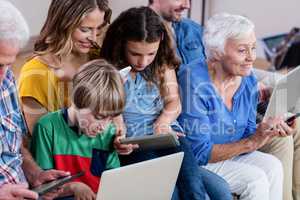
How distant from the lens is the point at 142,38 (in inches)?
60.6

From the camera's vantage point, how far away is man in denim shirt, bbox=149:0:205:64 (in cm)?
196

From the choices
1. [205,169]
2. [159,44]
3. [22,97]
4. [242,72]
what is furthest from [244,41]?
[22,97]

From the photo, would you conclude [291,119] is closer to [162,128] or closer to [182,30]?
[162,128]

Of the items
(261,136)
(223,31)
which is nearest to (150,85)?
(223,31)

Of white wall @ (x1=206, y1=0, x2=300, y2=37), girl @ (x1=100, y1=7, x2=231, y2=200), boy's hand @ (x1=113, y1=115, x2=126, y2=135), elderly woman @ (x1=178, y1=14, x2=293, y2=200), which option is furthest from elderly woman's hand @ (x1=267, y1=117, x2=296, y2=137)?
white wall @ (x1=206, y1=0, x2=300, y2=37)

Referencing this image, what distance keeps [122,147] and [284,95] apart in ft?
1.99

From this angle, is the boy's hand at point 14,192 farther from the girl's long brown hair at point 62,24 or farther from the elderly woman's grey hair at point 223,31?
the elderly woman's grey hair at point 223,31

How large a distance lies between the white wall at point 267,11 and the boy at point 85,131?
7.82ft

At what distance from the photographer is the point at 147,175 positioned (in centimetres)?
127

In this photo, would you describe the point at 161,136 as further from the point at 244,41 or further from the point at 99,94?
the point at 244,41

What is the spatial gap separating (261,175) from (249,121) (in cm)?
21

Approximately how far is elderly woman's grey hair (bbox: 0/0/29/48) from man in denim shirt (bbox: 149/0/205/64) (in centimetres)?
77

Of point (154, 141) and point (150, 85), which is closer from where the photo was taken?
point (154, 141)

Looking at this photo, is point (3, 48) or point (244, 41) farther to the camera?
point (244, 41)
